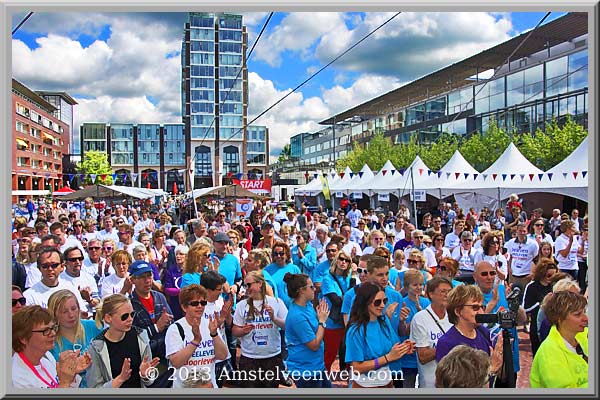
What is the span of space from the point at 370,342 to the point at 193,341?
54.3 inches

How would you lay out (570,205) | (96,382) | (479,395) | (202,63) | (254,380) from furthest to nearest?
1. (202,63)
2. (570,205)
3. (254,380)
4. (96,382)
5. (479,395)

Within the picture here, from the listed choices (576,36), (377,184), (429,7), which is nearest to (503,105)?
(576,36)

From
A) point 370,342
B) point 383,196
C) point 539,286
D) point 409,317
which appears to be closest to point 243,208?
point 383,196

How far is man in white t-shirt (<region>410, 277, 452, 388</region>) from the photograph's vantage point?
13.2ft

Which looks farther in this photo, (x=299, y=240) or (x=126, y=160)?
(x=126, y=160)

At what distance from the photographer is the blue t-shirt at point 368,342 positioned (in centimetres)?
387

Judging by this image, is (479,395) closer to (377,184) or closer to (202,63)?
(377,184)

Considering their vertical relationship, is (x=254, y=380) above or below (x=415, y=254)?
below

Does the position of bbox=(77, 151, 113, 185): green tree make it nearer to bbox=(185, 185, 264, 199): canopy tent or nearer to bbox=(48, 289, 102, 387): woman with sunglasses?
bbox=(185, 185, 264, 199): canopy tent

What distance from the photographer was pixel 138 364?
3.86 meters

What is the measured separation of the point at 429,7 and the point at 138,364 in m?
3.63

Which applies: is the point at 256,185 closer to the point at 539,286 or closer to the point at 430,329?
the point at 539,286

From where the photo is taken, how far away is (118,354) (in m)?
3.81

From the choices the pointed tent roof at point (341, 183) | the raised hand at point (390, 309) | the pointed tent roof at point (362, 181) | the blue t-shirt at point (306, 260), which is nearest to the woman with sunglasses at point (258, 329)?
the raised hand at point (390, 309)
